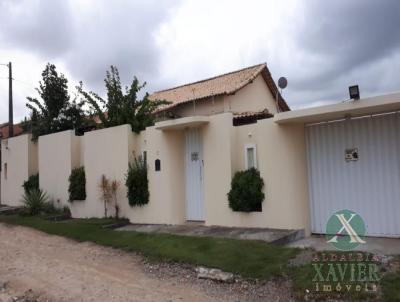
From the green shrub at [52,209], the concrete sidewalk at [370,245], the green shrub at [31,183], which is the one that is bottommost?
the concrete sidewalk at [370,245]

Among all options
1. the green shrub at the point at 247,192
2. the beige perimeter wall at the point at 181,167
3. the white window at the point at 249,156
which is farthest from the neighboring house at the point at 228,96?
the green shrub at the point at 247,192

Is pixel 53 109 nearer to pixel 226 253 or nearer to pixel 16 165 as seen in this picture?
pixel 16 165

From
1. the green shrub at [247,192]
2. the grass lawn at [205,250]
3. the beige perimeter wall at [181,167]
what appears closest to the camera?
the grass lawn at [205,250]

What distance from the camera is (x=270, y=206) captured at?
1010 centimetres

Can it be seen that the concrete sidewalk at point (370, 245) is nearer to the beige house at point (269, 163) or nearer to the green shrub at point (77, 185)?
the beige house at point (269, 163)

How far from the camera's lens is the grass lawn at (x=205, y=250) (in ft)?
24.3

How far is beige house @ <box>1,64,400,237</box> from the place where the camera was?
28.5 feet

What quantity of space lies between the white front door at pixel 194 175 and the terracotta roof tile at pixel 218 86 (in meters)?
6.32

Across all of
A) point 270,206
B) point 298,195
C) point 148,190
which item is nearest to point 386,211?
point 298,195

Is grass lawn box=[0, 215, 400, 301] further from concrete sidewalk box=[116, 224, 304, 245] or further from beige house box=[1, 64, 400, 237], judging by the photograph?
beige house box=[1, 64, 400, 237]
